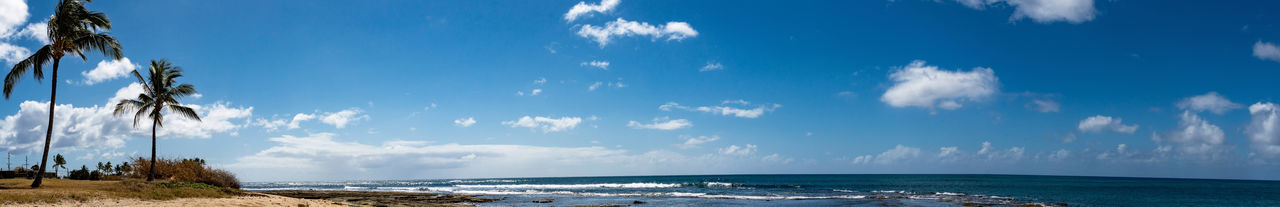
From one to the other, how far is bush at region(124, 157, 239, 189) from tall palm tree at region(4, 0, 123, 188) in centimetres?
1555

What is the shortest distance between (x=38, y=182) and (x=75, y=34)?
5.38 m

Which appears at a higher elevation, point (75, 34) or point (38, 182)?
point (75, 34)

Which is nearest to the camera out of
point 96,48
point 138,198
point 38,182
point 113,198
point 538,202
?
point 113,198

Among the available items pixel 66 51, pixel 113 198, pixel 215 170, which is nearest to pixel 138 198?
pixel 113 198

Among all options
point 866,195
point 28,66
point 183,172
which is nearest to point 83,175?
point 183,172

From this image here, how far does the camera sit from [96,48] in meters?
22.9

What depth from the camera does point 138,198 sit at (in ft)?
58.6

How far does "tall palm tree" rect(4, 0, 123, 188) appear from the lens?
21.5 meters

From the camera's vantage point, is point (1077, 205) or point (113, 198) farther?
point (1077, 205)

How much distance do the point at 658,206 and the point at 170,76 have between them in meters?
26.9

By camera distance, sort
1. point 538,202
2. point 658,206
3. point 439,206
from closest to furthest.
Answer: point 439,206 < point 658,206 < point 538,202

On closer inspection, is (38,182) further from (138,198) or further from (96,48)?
(138,198)

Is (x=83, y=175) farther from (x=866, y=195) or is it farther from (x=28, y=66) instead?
(x=866, y=195)

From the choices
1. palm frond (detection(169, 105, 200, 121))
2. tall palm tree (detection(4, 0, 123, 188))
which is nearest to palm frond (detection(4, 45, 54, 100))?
tall palm tree (detection(4, 0, 123, 188))
